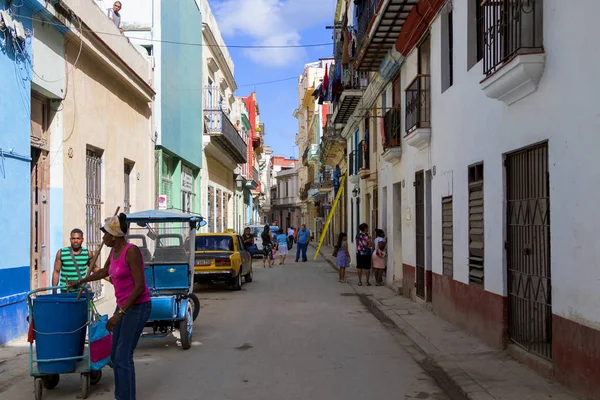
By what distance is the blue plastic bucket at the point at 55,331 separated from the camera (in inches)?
239

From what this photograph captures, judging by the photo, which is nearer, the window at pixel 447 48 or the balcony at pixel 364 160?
the window at pixel 447 48

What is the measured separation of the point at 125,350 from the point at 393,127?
11.5 metres

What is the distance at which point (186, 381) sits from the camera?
699 centimetres

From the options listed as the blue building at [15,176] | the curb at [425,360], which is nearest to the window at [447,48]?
the curb at [425,360]

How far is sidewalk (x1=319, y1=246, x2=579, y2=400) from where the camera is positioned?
635cm

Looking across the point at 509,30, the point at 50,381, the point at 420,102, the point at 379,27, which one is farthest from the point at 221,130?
the point at 50,381

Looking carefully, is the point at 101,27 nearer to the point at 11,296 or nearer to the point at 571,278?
the point at 11,296

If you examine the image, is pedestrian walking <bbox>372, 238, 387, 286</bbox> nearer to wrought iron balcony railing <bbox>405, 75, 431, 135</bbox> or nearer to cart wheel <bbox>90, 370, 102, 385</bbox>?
wrought iron balcony railing <bbox>405, 75, 431, 135</bbox>

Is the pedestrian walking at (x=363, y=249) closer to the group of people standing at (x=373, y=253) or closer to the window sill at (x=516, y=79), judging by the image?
the group of people standing at (x=373, y=253)

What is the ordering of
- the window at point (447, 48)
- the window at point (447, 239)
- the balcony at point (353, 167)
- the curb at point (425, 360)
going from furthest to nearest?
the balcony at point (353, 167)
the window at point (447, 48)
the window at point (447, 239)
the curb at point (425, 360)

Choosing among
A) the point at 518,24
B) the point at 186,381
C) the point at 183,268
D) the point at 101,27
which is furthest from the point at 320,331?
the point at 101,27

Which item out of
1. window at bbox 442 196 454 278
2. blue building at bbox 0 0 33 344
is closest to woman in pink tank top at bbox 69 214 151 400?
blue building at bbox 0 0 33 344

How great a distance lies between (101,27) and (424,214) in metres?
7.82

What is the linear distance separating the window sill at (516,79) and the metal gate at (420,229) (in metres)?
5.67
